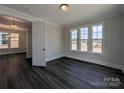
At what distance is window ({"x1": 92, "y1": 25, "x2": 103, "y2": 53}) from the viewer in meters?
4.93

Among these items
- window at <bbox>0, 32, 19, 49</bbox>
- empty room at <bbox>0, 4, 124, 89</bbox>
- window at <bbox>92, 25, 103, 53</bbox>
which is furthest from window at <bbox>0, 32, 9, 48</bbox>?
window at <bbox>92, 25, 103, 53</bbox>

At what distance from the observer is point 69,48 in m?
7.05

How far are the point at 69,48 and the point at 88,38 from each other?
2.01 m

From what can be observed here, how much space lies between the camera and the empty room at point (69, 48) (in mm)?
2861

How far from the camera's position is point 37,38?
14.9 feet

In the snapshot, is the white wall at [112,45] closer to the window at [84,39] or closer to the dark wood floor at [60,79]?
the dark wood floor at [60,79]

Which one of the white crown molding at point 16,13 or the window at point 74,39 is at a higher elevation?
the white crown molding at point 16,13

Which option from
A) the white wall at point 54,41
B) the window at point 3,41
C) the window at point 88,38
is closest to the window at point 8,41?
the window at point 3,41

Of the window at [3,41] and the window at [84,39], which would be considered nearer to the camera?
the window at [84,39]

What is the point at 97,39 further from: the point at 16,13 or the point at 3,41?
the point at 3,41

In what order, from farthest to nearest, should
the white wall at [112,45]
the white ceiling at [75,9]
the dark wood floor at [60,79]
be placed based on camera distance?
1. the white wall at [112,45]
2. the white ceiling at [75,9]
3. the dark wood floor at [60,79]

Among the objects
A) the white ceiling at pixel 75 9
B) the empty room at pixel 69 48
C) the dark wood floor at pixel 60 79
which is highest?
the white ceiling at pixel 75 9

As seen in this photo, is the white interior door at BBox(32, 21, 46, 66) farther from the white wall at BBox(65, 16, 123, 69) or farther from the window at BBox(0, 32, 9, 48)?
the window at BBox(0, 32, 9, 48)
